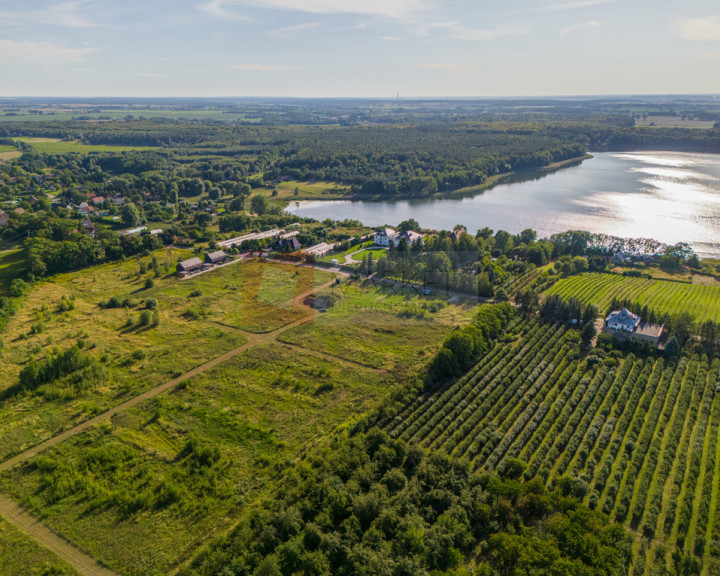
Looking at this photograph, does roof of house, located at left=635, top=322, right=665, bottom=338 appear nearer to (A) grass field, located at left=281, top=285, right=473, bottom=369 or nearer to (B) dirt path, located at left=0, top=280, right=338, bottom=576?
(A) grass field, located at left=281, top=285, right=473, bottom=369

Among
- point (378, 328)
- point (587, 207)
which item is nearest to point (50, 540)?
point (378, 328)

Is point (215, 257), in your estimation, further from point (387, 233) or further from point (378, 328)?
point (378, 328)

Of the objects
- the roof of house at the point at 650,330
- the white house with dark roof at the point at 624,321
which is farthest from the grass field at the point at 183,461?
the roof of house at the point at 650,330

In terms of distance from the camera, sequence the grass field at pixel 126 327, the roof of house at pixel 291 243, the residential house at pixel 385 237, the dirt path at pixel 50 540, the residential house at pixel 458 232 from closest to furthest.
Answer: the dirt path at pixel 50 540 → the grass field at pixel 126 327 → the residential house at pixel 458 232 → the roof of house at pixel 291 243 → the residential house at pixel 385 237

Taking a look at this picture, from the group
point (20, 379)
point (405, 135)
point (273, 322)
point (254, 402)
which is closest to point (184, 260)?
point (273, 322)

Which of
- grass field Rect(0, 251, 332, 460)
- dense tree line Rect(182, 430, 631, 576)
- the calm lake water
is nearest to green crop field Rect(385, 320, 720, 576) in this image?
dense tree line Rect(182, 430, 631, 576)

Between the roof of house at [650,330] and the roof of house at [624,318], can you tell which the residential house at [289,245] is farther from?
the roof of house at [650,330]

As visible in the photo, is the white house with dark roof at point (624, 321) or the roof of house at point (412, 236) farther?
the roof of house at point (412, 236)
